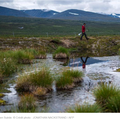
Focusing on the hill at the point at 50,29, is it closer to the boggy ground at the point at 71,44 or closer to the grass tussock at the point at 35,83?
the boggy ground at the point at 71,44

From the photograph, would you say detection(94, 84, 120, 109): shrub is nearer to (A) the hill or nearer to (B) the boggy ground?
(B) the boggy ground

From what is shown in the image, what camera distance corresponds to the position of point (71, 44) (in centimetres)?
3816

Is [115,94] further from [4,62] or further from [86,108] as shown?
[4,62]

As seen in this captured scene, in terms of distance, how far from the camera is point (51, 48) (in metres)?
35.3

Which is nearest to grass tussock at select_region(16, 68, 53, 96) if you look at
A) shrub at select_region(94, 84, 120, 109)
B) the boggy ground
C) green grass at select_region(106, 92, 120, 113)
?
shrub at select_region(94, 84, 120, 109)

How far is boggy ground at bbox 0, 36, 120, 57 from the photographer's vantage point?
112ft

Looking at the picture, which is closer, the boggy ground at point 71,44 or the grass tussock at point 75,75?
the grass tussock at point 75,75

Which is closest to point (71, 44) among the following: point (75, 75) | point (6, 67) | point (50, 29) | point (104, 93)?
point (6, 67)

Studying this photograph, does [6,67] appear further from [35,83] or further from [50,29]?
[50,29]

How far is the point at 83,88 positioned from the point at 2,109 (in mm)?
4706

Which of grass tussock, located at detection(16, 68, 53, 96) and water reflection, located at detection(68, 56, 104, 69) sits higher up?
grass tussock, located at detection(16, 68, 53, 96)

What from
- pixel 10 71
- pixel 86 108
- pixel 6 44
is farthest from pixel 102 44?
pixel 86 108

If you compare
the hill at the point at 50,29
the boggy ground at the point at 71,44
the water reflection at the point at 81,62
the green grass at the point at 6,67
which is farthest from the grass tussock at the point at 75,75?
the hill at the point at 50,29

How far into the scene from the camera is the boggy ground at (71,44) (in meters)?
34.1
